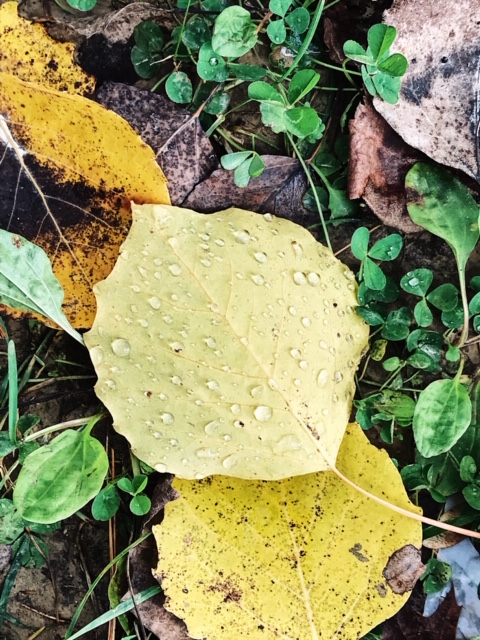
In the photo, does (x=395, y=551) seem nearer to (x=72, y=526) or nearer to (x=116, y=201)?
(x=72, y=526)

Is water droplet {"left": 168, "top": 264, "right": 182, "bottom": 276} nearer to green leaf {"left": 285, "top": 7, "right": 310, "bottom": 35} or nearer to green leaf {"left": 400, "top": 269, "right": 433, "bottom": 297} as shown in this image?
green leaf {"left": 400, "top": 269, "right": 433, "bottom": 297}

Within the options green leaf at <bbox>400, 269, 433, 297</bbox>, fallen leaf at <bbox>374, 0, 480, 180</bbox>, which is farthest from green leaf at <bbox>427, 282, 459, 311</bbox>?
fallen leaf at <bbox>374, 0, 480, 180</bbox>

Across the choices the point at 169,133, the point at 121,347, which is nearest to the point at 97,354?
the point at 121,347

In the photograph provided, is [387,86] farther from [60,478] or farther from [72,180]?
[60,478]

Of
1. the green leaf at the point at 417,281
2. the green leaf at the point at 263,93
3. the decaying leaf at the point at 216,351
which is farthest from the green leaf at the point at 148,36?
the green leaf at the point at 417,281

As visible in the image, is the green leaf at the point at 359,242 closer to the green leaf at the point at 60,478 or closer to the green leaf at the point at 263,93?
the green leaf at the point at 263,93

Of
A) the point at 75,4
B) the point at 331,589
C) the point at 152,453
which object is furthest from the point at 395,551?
the point at 75,4
